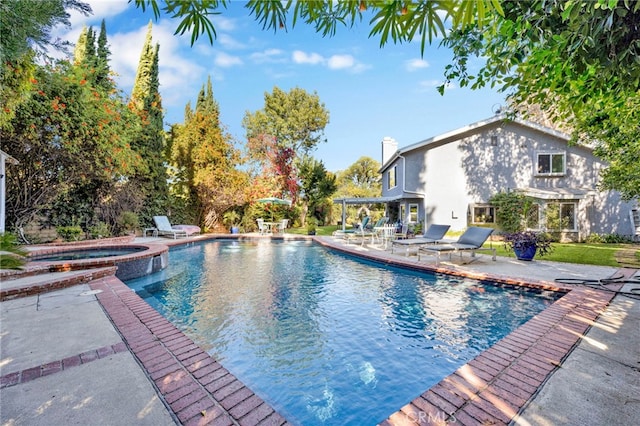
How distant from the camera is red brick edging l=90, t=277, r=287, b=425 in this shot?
2230 millimetres

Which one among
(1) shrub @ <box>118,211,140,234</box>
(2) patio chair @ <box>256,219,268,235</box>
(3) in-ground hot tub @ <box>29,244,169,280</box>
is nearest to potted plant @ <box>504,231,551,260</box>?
(3) in-ground hot tub @ <box>29,244,169,280</box>

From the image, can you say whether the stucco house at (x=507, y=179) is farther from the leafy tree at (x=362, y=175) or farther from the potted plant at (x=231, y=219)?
the leafy tree at (x=362, y=175)

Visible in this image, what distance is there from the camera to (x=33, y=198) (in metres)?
12.0

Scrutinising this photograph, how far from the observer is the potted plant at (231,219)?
70.7ft

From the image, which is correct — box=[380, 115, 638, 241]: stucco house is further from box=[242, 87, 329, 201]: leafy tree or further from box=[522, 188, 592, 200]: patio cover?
box=[242, 87, 329, 201]: leafy tree

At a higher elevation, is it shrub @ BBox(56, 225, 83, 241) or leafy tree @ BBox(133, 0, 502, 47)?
leafy tree @ BBox(133, 0, 502, 47)

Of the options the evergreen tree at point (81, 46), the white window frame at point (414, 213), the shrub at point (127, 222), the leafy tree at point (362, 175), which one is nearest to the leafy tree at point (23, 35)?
the shrub at point (127, 222)

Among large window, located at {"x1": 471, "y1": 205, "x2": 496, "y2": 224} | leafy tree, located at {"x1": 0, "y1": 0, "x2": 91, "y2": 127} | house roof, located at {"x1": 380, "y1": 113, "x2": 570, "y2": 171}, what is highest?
house roof, located at {"x1": 380, "y1": 113, "x2": 570, "y2": 171}

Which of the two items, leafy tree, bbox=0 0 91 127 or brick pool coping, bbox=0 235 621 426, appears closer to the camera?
brick pool coping, bbox=0 235 621 426

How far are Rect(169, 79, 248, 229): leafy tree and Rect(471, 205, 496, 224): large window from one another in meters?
15.3

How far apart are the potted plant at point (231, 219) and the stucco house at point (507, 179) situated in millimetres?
11786

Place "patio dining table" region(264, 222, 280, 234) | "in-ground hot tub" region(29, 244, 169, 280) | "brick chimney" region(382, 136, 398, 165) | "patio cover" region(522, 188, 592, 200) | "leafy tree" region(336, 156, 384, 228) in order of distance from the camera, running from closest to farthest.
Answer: "in-ground hot tub" region(29, 244, 169, 280) → "patio cover" region(522, 188, 592, 200) → "patio dining table" region(264, 222, 280, 234) → "brick chimney" region(382, 136, 398, 165) → "leafy tree" region(336, 156, 384, 228)

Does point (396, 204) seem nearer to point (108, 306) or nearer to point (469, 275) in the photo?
point (469, 275)

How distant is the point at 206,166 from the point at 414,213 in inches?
567
